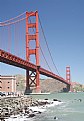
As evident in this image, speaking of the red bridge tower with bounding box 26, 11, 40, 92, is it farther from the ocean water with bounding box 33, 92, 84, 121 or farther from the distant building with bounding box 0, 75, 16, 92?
the ocean water with bounding box 33, 92, 84, 121

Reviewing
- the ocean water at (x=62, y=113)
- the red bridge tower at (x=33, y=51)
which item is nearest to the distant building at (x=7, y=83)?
the red bridge tower at (x=33, y=51)

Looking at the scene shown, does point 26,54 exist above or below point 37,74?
above

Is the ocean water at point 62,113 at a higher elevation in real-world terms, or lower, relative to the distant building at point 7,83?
lower

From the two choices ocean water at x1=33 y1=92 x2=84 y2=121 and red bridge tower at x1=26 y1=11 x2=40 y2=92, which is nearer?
ocean water at x1=33 y1=92 x2=84 y2=121

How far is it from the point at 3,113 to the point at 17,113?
1545 mm

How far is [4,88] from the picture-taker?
6919cm

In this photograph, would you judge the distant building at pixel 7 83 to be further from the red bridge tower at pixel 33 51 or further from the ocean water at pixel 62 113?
the ocean water at pixel 62 113

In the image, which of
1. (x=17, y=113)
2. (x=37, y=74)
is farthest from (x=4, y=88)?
(x=17, y=113)

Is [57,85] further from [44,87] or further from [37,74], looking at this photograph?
[37,74]

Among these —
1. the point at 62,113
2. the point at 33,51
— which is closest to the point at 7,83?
the point at 33,51

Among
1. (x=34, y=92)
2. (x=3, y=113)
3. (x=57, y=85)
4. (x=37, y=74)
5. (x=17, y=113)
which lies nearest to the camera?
(x=3, y=113)

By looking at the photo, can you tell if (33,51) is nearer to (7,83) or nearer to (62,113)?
(7,83)

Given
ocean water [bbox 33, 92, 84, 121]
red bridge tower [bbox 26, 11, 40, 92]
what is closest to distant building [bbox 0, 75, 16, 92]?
red bridge tower [bbox 26, 11, 40, 92]

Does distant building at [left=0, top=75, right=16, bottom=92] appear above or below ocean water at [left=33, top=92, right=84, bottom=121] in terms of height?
above
